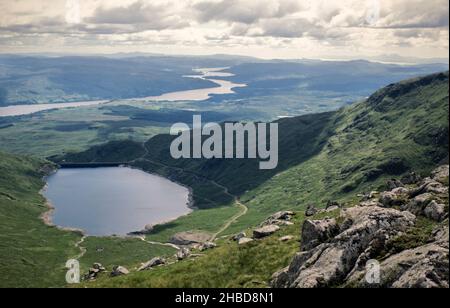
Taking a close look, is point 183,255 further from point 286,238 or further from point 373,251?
point 373,251

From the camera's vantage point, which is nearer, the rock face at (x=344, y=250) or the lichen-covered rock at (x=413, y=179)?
the rock face at (x=344, y=250)

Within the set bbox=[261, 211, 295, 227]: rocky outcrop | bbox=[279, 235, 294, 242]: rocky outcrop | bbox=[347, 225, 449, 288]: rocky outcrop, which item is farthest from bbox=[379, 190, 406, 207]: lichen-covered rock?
bbox=[261, 211, 295, 227]: rocky outcrop

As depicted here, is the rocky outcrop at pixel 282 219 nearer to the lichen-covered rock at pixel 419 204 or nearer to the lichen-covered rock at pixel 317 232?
the lichen-covered rock at pixel 317 232

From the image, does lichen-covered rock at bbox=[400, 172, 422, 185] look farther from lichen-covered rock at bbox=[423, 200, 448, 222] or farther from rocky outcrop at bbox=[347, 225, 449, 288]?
rocky outcrop at bbox=[347, 225, 449, 288]

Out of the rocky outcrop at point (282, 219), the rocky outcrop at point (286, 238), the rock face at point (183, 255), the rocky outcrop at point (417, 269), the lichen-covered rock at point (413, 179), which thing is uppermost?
the rocky outcrop at point (417, 269)

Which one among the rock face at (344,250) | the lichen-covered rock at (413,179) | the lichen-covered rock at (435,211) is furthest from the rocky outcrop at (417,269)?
the lichen-covered rock at (413,179)

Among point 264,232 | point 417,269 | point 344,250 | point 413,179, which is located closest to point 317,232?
point 344,250
